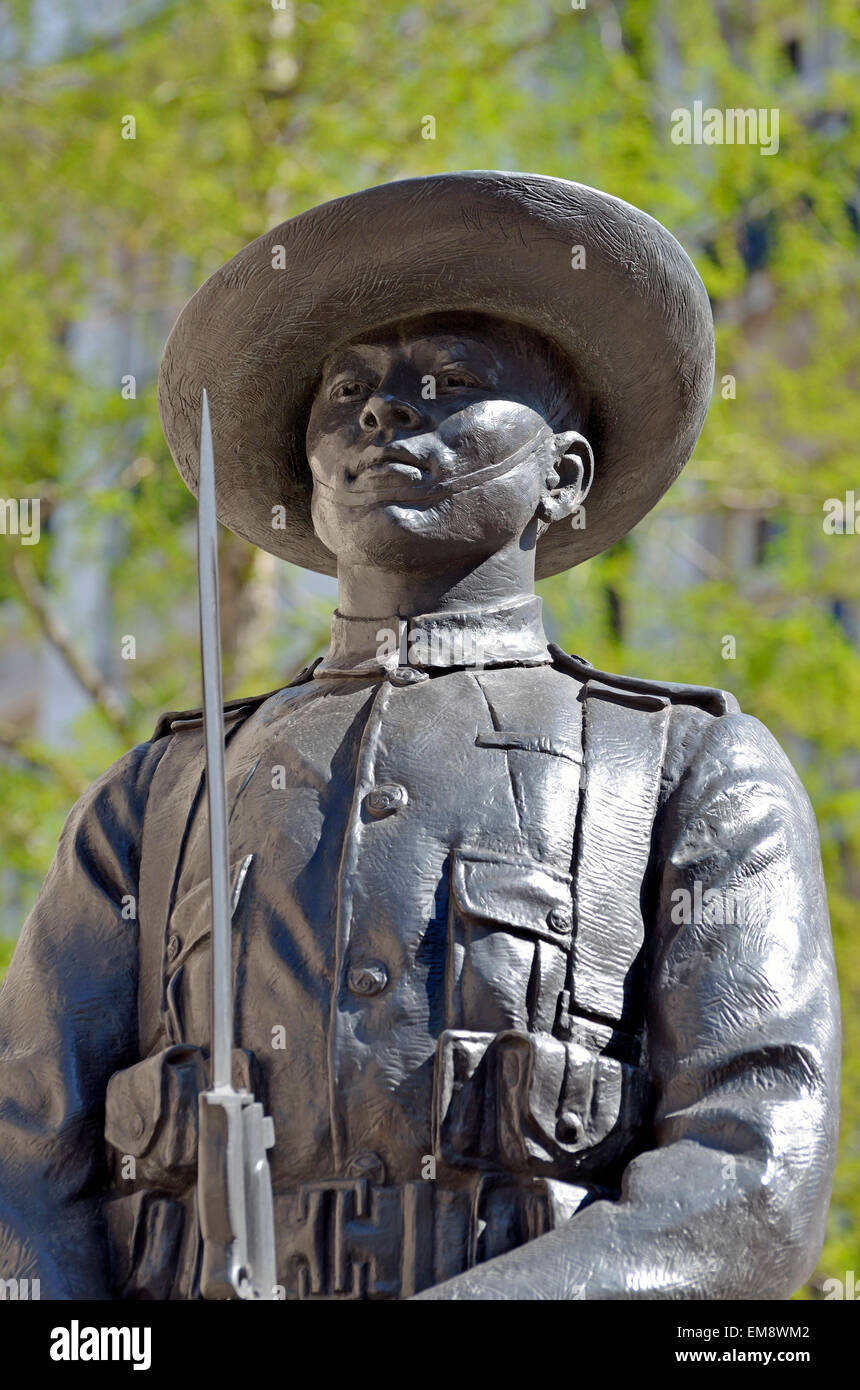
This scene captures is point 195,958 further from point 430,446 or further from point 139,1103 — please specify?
point 430,446

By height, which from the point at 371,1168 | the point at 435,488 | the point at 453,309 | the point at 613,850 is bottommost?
the point at 371,1168

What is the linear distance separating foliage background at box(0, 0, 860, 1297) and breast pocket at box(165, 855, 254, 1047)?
735 centimetres

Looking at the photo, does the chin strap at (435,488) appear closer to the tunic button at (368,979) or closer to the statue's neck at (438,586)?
the statue's neck at (438,586)

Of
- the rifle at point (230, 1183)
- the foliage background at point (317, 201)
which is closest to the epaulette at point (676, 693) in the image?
the rifle at point (230, 1183)

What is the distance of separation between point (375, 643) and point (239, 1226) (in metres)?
1.37

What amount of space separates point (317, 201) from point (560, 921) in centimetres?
883

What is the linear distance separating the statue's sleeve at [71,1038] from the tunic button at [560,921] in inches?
30.3

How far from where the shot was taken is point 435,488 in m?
4.07

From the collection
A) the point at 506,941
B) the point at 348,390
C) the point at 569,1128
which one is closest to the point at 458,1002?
the point at 506,941

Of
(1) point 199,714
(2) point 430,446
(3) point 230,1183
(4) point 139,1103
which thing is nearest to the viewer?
(3) point 230,1183

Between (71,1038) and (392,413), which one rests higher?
(392,413)

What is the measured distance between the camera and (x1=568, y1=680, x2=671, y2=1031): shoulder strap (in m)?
3.64

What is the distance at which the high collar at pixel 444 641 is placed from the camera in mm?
4117

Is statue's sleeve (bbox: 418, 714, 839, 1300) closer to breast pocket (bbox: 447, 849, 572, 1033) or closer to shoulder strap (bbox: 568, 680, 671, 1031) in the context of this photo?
shoulder strap (bbox: 568, 680, 671, 1031)
